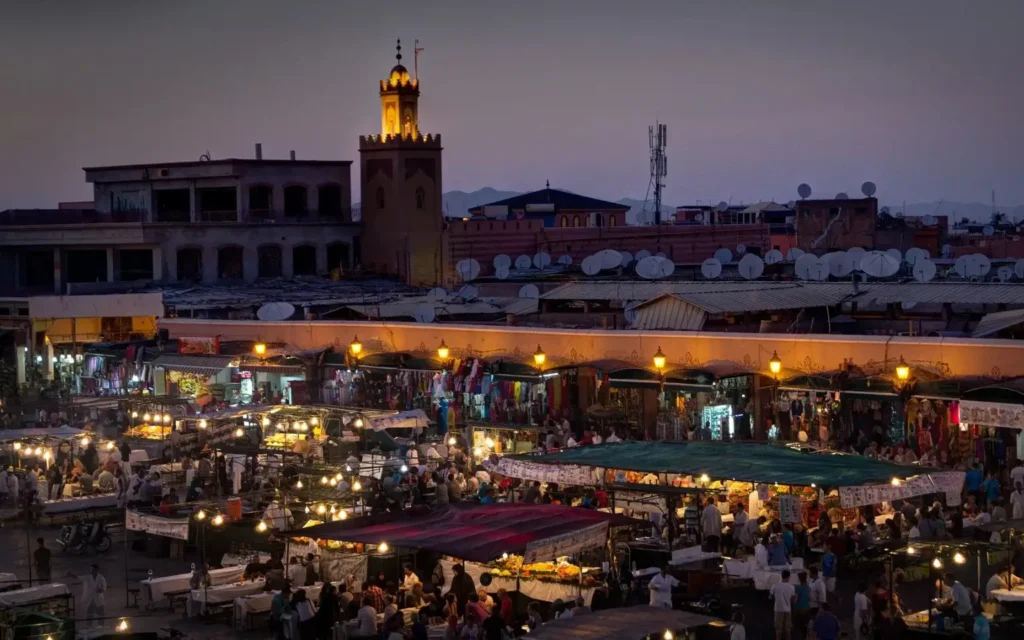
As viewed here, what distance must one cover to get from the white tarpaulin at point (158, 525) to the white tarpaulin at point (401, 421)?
6569 millimetres

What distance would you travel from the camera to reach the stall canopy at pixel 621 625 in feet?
47.9

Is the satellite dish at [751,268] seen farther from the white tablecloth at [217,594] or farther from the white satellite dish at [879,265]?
the white tablecloth at [217,594]

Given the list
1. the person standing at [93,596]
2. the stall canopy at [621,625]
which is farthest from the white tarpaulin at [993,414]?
the person standing at [93,596]

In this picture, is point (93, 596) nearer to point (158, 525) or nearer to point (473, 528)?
point (158, 525)

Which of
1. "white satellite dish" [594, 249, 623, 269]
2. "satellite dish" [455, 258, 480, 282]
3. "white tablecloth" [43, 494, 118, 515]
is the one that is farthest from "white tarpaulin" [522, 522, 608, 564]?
"satellite dish" [455, 258, 480, 282]

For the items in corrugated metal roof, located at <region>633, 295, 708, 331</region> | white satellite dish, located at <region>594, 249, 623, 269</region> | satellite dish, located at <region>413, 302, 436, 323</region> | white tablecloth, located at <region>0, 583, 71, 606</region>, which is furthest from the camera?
white satellite dish, located at <region>594, 249, 623, 269</region>

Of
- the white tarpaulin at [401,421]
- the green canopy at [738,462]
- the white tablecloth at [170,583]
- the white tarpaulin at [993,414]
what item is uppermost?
the white tarpaulin at [993,414]

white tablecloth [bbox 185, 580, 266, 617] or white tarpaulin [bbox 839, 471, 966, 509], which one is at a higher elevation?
white tarpaulin [bbox 839, 471, 966, 509]

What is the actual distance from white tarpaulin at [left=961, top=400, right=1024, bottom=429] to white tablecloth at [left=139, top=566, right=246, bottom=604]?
36.7ft

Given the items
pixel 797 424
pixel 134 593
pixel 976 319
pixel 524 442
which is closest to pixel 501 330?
pixel 524 442

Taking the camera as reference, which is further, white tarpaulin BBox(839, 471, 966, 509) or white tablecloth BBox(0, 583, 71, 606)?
white tarpaulin BBox(839, 471, 966, 509)

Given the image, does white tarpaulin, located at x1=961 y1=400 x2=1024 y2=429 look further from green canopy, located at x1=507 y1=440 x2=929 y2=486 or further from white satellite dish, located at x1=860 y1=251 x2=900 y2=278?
white satellite dish, located at x1=860 y1=251 x2=900 y2=278

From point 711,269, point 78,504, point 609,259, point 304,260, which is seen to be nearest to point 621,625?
point 78,504

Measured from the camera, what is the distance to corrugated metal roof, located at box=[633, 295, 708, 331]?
3231 centimetres
